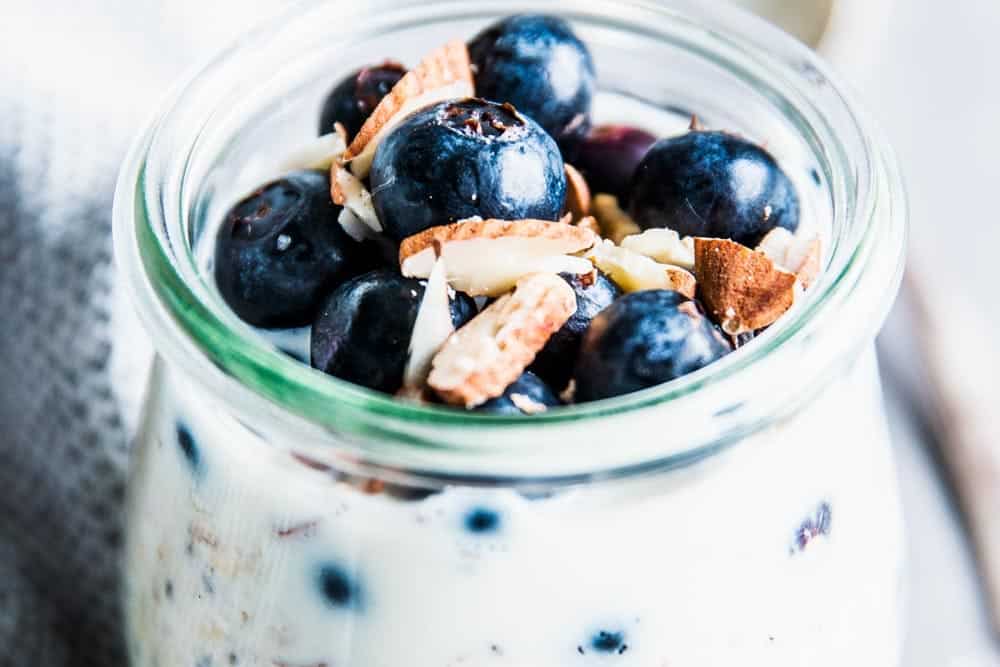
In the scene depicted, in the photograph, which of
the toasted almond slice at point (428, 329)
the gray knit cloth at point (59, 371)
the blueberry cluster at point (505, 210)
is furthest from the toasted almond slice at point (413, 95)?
the gray knit cloth at point (59, 371)

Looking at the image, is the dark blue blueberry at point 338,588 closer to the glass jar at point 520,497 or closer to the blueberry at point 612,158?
the glass jar at point 520,497

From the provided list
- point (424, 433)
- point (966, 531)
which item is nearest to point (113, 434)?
point (424, 433)

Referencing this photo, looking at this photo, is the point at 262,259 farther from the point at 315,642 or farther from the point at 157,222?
the point at 315,642

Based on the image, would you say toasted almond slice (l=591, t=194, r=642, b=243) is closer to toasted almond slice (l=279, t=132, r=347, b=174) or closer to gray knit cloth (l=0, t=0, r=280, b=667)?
toasted almond slice (l=279, t=132, r=347, b=174)

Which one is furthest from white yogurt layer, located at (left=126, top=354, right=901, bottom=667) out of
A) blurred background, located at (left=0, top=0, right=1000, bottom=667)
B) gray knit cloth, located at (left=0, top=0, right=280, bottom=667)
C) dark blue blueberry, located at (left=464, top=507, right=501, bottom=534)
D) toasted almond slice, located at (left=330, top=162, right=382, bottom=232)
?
gray knit cloth, located at (left=0, top=0, right=280, bottom=667)

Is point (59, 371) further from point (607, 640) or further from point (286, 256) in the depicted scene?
point (607, 640)

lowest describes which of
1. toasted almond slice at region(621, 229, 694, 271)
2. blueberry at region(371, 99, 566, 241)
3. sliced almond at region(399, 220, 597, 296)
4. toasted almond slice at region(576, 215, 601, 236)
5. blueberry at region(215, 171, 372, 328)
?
blueberry at region(215, 171, 372, 328)
